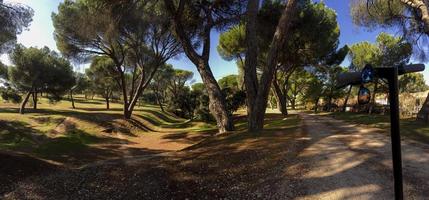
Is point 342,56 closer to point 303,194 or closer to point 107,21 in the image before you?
point 107,21

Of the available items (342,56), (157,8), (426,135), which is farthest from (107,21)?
(342,56)

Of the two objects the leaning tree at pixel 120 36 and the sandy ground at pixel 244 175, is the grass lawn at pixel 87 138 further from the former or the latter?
the leaning tree at pixel 120 36

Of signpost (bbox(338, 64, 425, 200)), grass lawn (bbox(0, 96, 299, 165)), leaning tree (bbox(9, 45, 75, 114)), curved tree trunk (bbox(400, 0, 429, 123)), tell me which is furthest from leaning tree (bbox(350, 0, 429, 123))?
leaning tree (bbox(9, 45, 75, 114))

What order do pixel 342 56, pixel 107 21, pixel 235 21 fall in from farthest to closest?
pixel 342 56 → pixel 235 21 → pixel 107 21

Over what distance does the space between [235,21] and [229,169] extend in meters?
11.2

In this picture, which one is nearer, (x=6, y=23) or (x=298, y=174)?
(x=298, y=174)

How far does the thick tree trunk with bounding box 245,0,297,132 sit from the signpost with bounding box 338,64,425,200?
27.2 ft

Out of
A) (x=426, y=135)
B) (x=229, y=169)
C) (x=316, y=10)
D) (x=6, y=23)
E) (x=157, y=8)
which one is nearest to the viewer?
(x=229, y=169)

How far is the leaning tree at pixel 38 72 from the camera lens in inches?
968

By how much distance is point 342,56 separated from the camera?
96.5 feet

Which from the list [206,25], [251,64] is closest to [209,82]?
[251,64]

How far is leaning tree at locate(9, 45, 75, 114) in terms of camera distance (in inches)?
968

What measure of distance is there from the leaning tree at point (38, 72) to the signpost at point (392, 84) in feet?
87.2

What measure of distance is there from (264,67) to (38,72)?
22.5 metres
